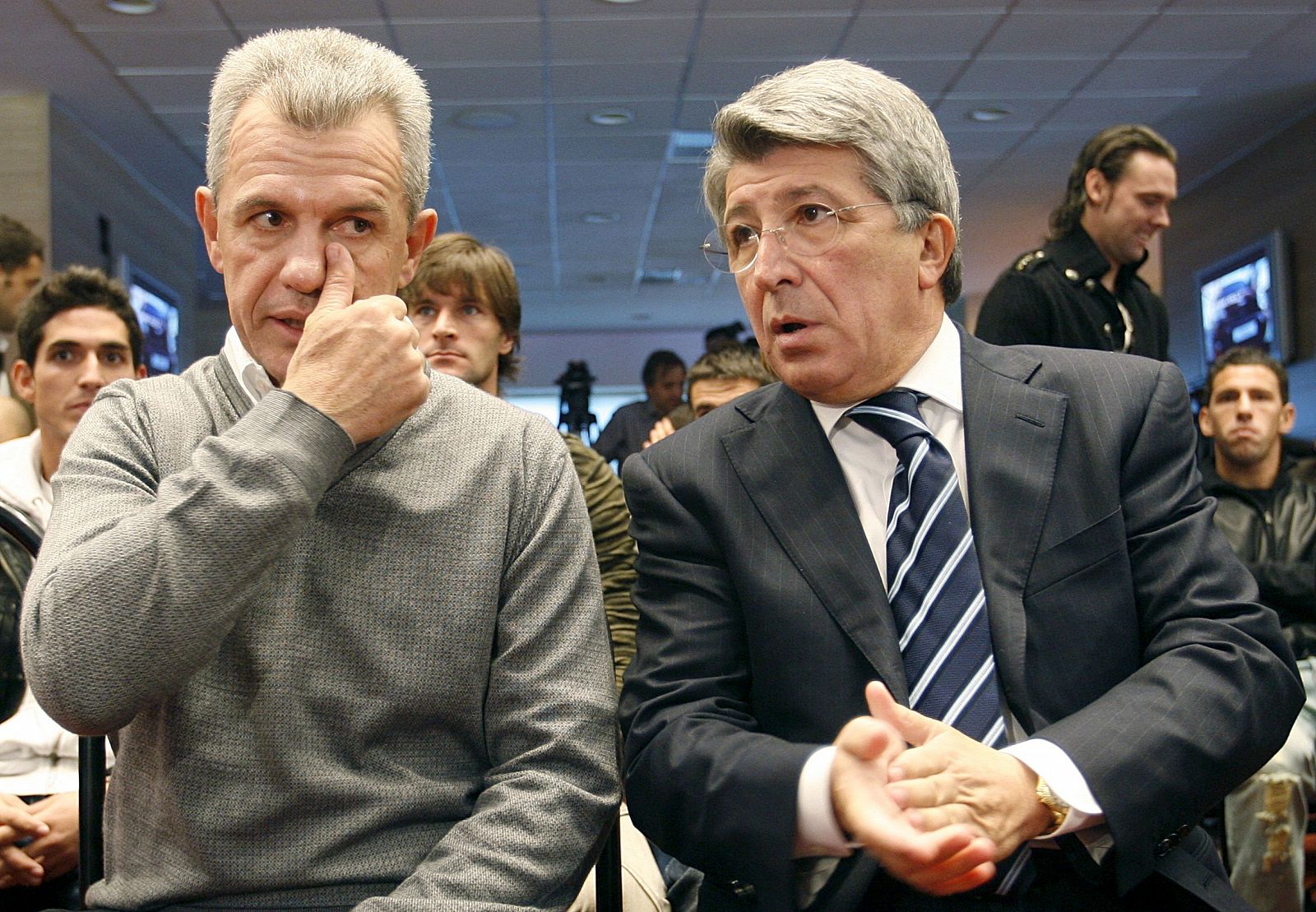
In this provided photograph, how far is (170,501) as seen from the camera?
44.7 inches

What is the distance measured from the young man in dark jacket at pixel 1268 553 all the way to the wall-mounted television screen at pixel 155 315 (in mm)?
5860

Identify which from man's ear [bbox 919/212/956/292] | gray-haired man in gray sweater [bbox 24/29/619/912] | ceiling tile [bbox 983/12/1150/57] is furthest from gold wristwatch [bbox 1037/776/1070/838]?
ceiling tile [bbox 983/12/1150/57]

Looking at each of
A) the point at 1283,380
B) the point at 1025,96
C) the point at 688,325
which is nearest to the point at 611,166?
the point at 1025,96

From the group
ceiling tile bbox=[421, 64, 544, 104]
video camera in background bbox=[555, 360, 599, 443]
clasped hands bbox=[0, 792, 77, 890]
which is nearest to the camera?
clasped hands bbox=[0, 792, 77, 890]

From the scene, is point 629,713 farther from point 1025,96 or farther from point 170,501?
point 1025,96

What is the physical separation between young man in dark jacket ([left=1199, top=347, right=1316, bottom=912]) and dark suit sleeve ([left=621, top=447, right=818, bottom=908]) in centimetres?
179

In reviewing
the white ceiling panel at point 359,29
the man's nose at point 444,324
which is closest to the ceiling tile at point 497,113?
the white ceiling panel at point 359,29

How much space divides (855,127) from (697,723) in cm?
71

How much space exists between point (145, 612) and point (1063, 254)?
2.71 meters

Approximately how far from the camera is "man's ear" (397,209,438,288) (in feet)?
4.92

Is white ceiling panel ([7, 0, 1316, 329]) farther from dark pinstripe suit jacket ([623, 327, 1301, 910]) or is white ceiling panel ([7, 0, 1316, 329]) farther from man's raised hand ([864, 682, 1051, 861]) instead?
man's raised hand ([864, 682, 1051, 861])

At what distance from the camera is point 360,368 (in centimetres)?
124

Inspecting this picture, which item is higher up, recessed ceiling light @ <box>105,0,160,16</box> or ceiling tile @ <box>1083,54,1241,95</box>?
recessed ceiling light @ <box>105,0,160,16</box>

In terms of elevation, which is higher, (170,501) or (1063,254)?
(1063,254)
